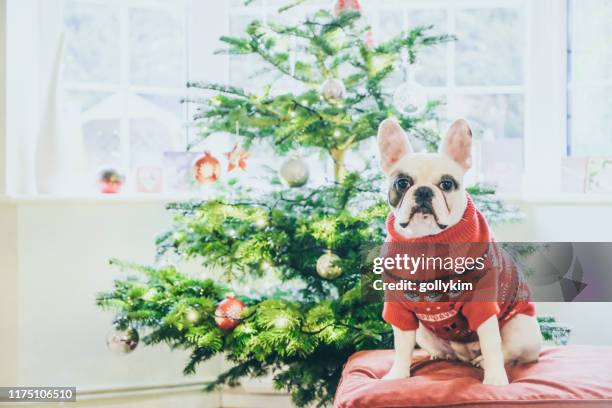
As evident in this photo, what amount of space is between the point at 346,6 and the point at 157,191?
97 centimetres

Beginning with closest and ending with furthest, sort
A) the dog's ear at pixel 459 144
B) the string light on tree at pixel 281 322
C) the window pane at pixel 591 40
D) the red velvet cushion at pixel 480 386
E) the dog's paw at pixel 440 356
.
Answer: the red velvet cushion at pixel 480 386
the dog's ear at pixel 459 144
the dog's paw at pixel 440 356
the string light on tree at pixel 281 322
the window pane at pixel 591 40

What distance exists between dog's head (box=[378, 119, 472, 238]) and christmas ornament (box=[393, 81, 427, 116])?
0.47m

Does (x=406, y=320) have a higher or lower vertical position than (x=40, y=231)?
lower

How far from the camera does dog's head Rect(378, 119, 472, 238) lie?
1426 millimetres

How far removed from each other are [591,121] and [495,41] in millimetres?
461

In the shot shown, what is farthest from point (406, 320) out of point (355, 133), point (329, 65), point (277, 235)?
point (329, 65)

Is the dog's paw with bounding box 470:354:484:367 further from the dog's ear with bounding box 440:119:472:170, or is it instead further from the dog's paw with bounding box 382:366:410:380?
the dog's ear with bounding box 440:119:472:170

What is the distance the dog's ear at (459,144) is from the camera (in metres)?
1.42

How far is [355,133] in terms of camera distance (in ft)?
6.45

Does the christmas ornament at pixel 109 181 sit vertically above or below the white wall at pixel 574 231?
above

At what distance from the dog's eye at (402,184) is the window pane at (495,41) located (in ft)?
4.04

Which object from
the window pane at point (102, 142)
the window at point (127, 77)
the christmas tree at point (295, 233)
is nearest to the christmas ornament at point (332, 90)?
the christmas tree at point (295, 233)

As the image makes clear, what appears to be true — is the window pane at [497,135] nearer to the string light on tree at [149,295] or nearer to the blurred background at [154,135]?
the blurred background at [154,135]

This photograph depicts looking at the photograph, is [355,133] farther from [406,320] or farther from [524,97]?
[524,97]
